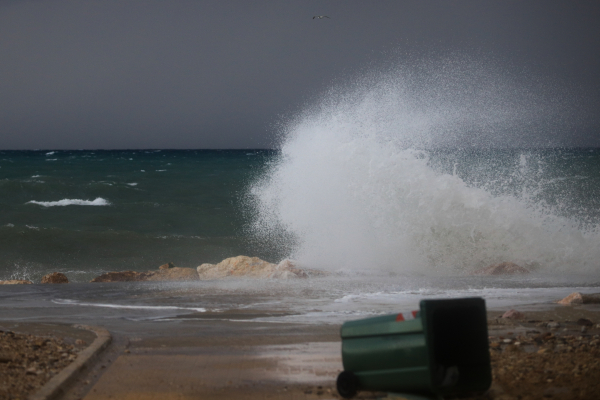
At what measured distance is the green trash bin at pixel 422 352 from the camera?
14.0 ft

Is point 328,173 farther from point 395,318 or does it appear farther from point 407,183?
point 395,318

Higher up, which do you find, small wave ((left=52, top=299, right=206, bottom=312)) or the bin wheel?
the bin wheel

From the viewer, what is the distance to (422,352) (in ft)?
13.9

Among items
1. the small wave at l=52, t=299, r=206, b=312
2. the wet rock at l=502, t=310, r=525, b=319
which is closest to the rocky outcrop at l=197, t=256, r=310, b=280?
the small wave at l=52, t=299, r=206, b=312

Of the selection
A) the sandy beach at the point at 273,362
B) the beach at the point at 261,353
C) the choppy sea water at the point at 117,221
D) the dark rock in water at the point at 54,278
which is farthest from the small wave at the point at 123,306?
the choppy sea water at the point at 117,221

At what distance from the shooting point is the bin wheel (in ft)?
15.5

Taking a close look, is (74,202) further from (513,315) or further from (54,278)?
(513,315)

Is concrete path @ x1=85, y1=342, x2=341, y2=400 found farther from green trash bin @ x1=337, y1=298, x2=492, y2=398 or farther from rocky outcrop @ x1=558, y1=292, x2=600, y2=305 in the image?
rocky outcrop @ x1=558, y1=292, x2=600, y2=305

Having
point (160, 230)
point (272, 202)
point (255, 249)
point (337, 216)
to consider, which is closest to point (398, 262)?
point (337, 216)

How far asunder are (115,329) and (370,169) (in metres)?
11.9

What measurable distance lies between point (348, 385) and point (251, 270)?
987 centimetres

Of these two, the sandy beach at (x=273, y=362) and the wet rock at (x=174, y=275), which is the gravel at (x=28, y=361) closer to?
the sandy beach at (x=273, y=362)

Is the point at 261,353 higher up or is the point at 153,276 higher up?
the point at 261,353

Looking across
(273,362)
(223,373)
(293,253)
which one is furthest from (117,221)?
(223,373)
